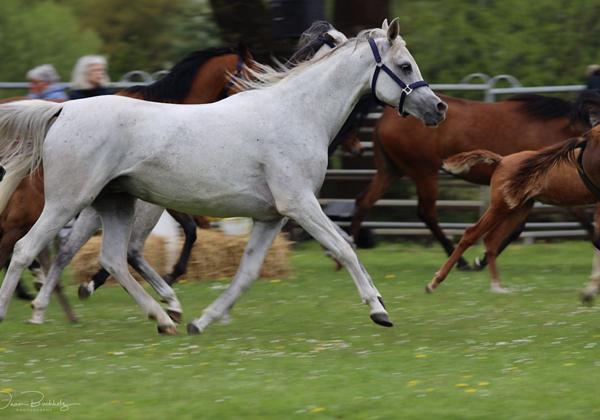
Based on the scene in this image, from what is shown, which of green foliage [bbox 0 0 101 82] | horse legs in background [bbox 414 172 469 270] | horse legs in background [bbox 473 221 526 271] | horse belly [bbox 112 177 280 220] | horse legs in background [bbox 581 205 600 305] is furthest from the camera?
green foliage [bbox 0 0 101 82]

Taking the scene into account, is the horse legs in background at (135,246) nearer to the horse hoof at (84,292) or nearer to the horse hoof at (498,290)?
the horse hoof at (84,292)

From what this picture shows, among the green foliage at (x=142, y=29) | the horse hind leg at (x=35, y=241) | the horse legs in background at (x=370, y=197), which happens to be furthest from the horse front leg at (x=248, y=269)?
the green foliage at (x=142, y=29)

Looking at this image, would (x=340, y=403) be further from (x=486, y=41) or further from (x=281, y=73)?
(x=486, y=41)

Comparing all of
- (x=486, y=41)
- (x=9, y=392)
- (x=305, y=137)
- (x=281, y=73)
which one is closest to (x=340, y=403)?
(x=9, y=392)

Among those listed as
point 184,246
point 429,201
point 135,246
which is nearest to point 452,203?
point 429,201

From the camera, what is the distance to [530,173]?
37.0 ft

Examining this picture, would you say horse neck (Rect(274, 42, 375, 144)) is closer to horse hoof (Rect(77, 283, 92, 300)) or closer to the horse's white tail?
the horse's white tail

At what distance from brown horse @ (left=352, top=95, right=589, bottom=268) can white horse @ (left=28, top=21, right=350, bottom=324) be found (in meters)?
3.88

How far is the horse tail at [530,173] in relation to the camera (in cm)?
1108

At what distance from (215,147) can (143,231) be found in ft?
5.72

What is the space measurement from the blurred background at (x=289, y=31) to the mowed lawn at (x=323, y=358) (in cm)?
467

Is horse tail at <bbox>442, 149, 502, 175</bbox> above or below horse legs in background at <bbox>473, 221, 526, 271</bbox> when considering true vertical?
above

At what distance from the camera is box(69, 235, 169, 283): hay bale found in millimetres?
12859

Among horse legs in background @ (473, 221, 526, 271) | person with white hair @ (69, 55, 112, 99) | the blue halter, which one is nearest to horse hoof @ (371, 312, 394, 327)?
the blue halter
